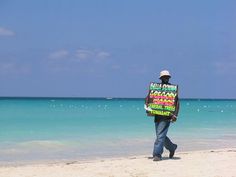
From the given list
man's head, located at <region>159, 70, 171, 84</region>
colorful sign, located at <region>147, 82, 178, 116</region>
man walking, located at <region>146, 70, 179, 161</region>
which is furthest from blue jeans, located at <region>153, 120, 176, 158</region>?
man's head, located at <region>159, 70, 171, 84</region>

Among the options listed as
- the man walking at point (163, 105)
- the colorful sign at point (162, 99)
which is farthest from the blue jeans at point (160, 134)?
the colorful sign at point (162, 99)

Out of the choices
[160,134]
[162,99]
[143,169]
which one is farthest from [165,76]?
[143,169]

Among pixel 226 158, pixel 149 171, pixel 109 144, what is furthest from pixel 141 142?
pixel 149 171

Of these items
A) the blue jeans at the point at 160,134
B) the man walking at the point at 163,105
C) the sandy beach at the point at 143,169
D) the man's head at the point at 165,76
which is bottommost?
the sandy beach at the point at 143,169

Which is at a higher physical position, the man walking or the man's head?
the man's head

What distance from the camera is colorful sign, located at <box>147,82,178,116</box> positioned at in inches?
429

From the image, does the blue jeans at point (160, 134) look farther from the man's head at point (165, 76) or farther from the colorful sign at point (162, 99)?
the man's head at point (165, 76)

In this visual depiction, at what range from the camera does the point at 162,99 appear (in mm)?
10945

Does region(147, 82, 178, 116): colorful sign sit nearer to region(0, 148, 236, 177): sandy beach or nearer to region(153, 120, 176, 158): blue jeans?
region(153, 120, 176, 158): blue jeans

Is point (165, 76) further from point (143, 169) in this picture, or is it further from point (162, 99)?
point (143, 169)

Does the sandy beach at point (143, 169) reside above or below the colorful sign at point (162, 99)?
below

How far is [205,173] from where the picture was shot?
9508 mm

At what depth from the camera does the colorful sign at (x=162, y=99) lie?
10.9 meters

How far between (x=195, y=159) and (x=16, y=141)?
9.12m
